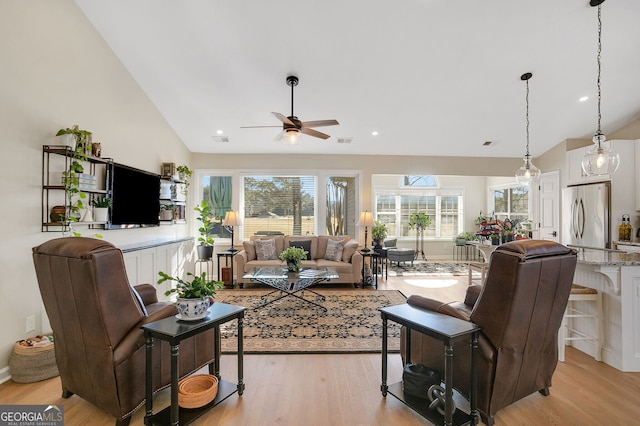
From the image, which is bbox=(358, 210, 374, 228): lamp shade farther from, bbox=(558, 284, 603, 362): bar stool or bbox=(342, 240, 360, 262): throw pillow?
bbox=(558, 284, 603, 362): bar stool

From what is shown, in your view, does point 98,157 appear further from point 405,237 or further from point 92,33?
point 405,237

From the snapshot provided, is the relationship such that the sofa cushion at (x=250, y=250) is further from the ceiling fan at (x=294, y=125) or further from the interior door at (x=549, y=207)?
the interior door at (x=549, y=207)

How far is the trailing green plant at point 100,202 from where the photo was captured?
11.3 feet

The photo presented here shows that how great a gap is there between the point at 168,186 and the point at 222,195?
1.47 meters

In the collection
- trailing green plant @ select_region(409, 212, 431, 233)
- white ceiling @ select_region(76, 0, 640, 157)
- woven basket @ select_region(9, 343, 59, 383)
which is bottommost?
woven basket @ select_region(9, 343, 59, 383)

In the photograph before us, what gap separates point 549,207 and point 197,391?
279 inches

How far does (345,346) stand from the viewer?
3.00m

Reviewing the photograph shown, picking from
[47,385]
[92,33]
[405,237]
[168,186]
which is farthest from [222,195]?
[405,237]

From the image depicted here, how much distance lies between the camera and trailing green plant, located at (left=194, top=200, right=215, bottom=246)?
580cm

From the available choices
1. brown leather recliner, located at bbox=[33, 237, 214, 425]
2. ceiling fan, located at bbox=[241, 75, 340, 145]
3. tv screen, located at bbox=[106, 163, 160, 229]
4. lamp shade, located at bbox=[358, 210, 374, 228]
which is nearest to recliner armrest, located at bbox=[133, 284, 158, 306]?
brown leather recliner, located at bbox=[33, 237, 214, 425]

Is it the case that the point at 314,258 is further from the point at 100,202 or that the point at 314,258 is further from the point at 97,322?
the point at 97,322

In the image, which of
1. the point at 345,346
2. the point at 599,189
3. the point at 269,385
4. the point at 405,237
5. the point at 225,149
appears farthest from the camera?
the point at 405,237

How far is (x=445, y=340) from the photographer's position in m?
1.64

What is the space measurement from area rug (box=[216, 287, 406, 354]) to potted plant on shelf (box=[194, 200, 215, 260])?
100 cm
